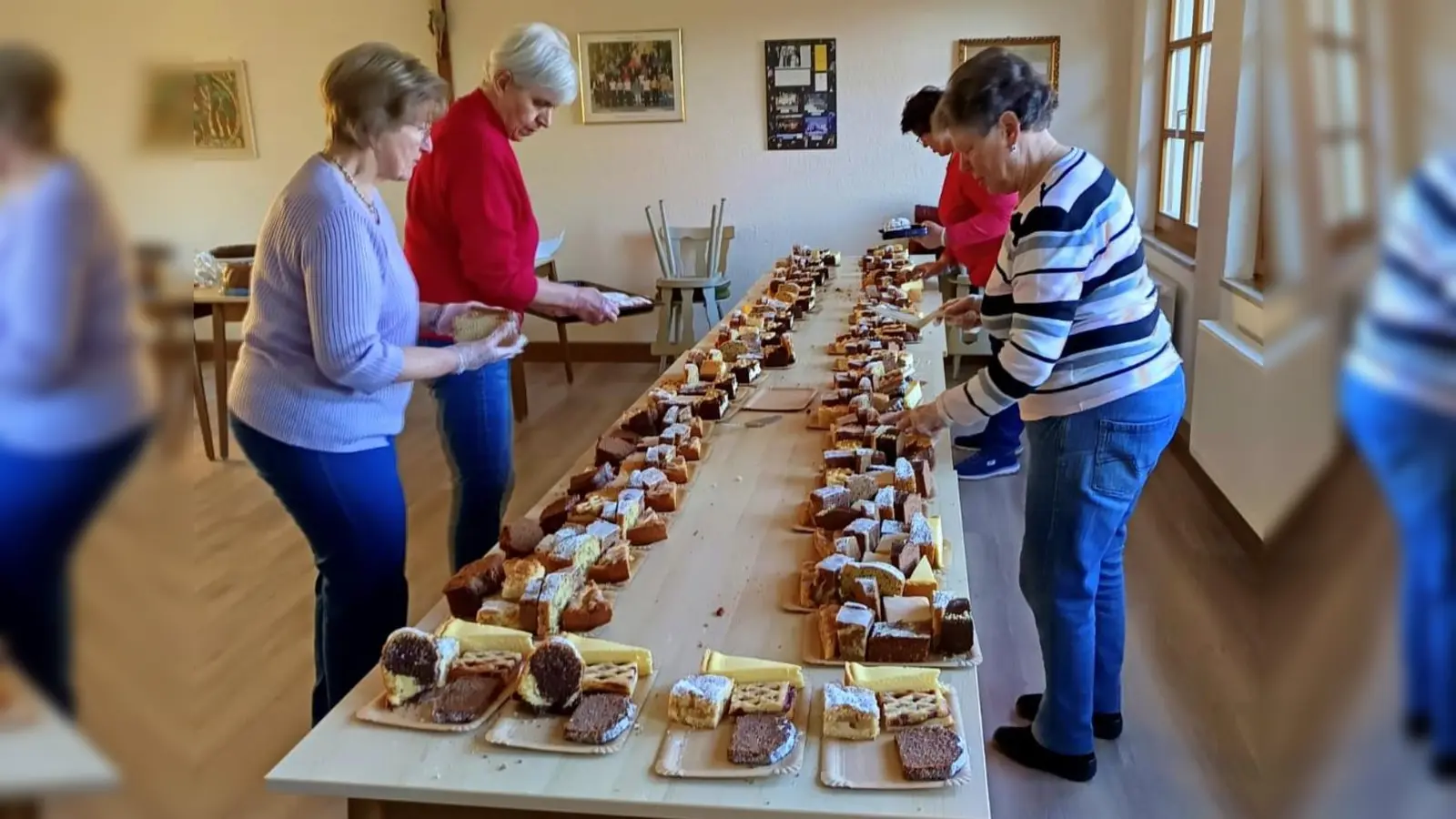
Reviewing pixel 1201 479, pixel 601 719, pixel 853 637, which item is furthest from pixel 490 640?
pixel 1201 479

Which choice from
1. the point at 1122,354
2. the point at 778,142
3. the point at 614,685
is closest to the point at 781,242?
the point at 778,142

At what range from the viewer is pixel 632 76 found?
208 inches

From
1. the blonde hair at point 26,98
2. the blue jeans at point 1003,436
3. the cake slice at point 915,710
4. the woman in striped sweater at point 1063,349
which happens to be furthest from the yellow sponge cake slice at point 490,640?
the blue jeans at point 1003,436

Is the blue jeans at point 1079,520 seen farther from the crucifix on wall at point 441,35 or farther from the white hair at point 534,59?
the crucifix on wall at point 441,35

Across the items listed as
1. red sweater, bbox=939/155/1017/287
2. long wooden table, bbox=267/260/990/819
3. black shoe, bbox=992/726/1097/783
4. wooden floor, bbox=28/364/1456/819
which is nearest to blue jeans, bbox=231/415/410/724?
wooden floor, bbox=28/364/1456/819

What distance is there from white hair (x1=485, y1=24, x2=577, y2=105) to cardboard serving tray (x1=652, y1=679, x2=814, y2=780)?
52.4 inches

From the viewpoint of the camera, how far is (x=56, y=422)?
230mm

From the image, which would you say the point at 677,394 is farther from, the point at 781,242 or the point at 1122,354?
the point at 781,242

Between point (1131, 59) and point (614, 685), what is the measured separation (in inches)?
183

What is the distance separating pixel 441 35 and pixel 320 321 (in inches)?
169

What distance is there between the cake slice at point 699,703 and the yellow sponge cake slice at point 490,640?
0.70 feet

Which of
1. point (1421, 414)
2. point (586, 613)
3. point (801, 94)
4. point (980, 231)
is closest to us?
point (1421, 414)

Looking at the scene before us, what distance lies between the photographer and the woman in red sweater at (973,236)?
2850mm

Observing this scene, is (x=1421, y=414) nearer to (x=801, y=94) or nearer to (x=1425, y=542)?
(x=1425, y=542)
